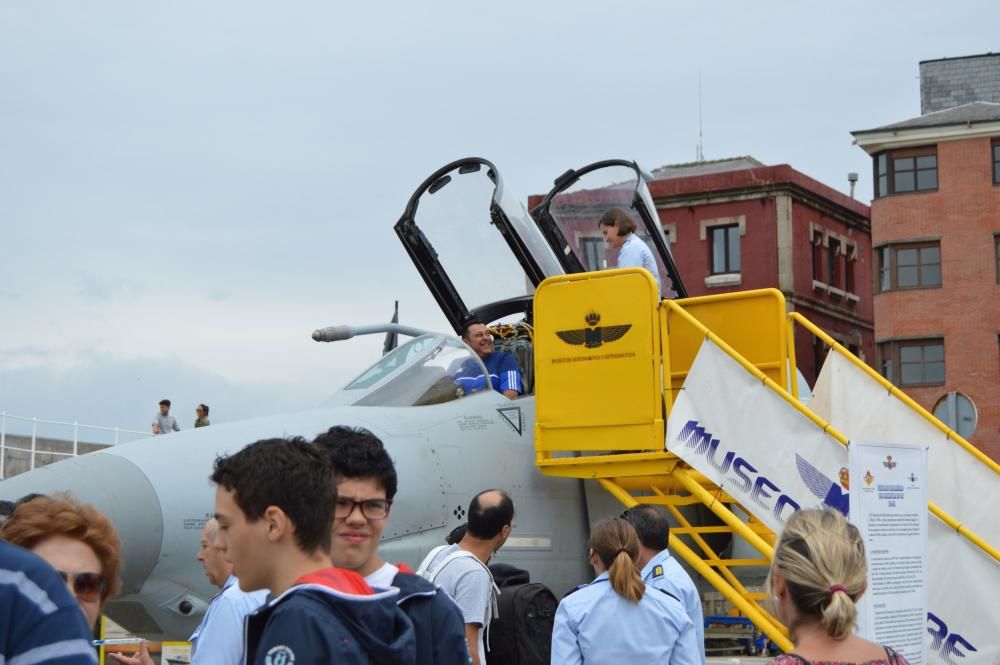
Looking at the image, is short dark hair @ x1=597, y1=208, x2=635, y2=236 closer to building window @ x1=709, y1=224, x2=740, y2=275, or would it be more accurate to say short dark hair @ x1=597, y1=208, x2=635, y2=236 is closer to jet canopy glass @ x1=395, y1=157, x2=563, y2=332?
jet canopy glass @ x1=395, y1=157, x2=563, y2=332

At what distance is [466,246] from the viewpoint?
12164 mm

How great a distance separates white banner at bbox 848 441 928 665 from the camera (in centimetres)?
792

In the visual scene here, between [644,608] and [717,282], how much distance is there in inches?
1893

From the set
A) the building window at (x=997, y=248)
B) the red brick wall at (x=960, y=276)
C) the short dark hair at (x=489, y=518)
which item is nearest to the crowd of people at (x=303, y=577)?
the short dark hair at (x=489, y=518)

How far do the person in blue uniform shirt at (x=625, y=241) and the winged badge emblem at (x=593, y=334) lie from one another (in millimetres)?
1253

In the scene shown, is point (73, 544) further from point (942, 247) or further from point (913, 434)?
point (942, 247)

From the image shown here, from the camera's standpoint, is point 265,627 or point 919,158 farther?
point 919,158

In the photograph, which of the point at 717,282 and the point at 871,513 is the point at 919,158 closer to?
the point at 717,282

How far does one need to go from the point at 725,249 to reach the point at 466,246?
43.2m

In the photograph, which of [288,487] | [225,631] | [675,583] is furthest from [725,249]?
[288,487]

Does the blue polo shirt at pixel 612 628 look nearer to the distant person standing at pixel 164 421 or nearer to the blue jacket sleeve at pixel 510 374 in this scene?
the blue jacket sleeve at pixel 510 374

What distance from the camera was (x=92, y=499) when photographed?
755cm

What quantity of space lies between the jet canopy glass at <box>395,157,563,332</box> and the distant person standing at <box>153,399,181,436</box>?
11455mm

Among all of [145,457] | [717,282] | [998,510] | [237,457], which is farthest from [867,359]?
[237,457]
